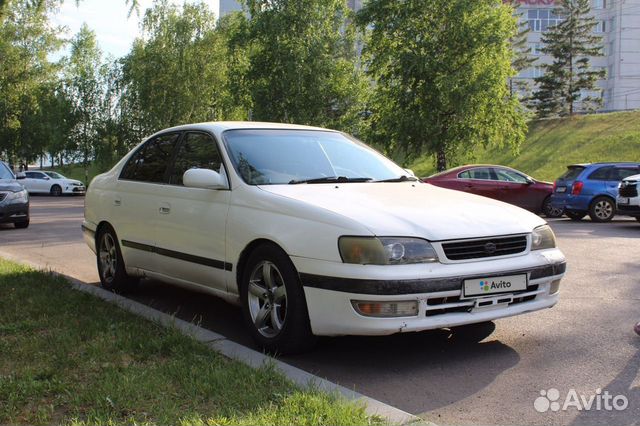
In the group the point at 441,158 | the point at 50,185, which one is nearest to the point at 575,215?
the point at 441,158

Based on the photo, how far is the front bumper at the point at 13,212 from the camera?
14320 mm

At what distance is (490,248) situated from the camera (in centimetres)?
438

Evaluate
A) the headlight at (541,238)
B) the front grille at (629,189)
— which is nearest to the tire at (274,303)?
the headlight at (541,238)

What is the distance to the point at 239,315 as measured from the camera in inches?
232

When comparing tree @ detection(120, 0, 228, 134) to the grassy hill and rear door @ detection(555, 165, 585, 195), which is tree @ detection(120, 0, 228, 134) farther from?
rear door @ detection(555, 165, 585, 195)

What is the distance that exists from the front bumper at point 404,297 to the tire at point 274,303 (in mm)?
106

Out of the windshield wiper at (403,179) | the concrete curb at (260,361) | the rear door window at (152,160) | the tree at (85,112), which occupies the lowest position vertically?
the concrete curb at (260,361)

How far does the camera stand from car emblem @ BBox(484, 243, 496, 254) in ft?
14.3

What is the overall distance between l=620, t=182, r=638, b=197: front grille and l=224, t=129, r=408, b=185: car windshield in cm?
1062

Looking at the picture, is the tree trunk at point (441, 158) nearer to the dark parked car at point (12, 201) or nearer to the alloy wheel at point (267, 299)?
the dark parked car at point (12, 201)

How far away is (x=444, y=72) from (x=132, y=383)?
25.9m

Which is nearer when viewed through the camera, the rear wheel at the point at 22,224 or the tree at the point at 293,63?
the rear wheel at the point at 22,224

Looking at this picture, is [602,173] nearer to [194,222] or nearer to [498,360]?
[498,360]
